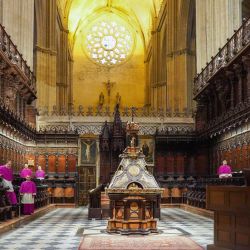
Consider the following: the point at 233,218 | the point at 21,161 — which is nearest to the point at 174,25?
the point at 21,161

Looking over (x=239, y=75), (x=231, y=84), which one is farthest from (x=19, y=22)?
(x=239, y=75)


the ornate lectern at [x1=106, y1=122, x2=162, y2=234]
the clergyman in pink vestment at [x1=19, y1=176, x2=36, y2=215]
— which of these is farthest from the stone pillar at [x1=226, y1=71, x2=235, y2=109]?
the ornate lectern at [x1=106, y1=122, x2=162, y2=234]

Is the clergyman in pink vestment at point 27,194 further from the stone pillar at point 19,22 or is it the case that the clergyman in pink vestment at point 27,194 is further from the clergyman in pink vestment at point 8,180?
the stone pillar at point 19,22

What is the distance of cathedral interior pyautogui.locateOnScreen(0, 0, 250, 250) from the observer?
11.3 meters

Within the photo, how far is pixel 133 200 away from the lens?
11.8 m

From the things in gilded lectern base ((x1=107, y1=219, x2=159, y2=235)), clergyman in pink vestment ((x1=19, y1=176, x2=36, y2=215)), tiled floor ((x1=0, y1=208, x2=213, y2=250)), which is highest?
clergyman in pink vestment ((x1=19, y1=176, x2=36, y2=215))

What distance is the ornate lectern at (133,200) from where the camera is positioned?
11.7 m

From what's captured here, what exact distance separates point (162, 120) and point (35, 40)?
11.8m

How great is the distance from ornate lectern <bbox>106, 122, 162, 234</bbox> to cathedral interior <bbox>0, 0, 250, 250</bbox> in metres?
0.02

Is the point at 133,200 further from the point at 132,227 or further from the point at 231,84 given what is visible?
the point at 231,84

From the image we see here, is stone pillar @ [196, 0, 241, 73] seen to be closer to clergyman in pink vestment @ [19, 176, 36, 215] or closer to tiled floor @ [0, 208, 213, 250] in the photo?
tiled floor @ [0, 208, 213, 250]

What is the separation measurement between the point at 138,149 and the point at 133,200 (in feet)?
4.69

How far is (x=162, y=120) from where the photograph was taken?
28.6 meters

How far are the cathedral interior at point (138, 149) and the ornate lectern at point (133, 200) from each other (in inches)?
1.0
